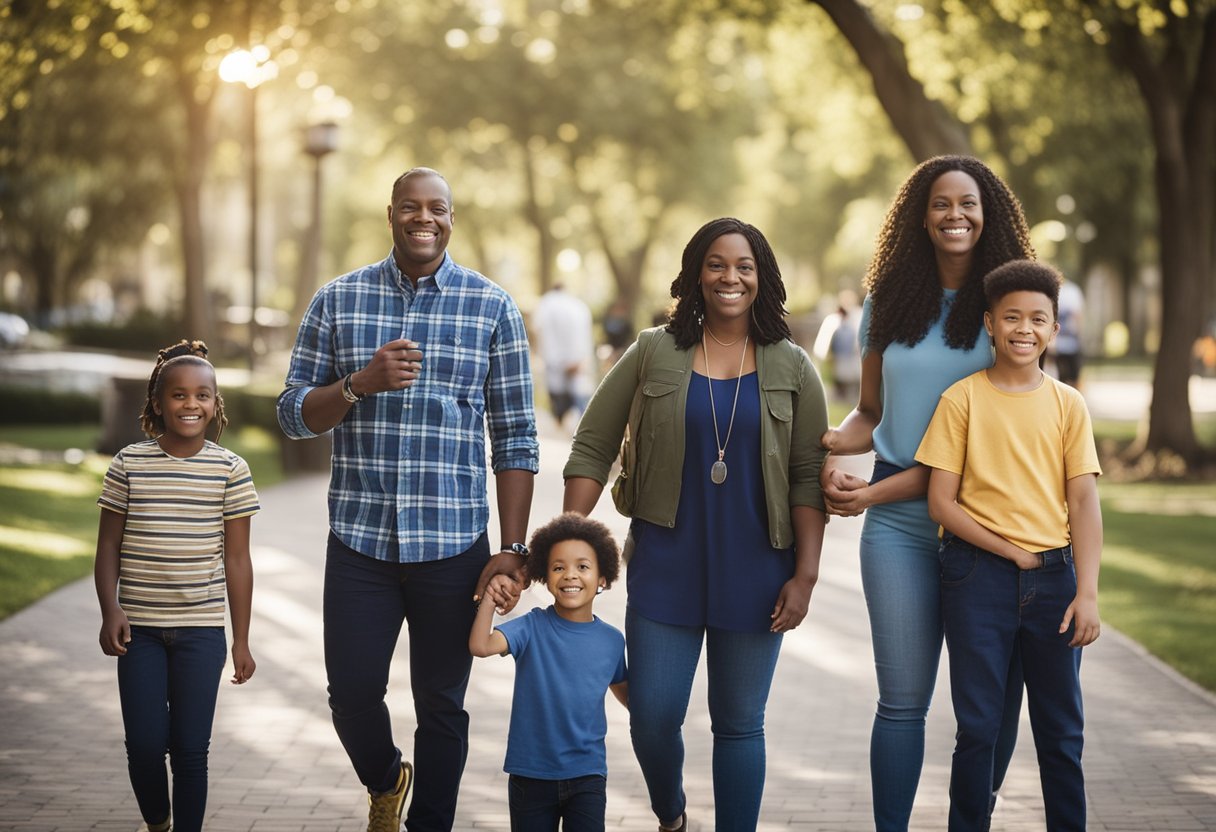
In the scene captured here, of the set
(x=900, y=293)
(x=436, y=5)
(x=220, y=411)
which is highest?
(x=436, y=5)

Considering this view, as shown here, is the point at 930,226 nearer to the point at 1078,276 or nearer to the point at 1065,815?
the point at 1065,815

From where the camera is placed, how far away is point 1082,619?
14.5 feet

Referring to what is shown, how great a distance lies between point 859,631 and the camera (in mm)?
9211

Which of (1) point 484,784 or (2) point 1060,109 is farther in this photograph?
(2) point 1060,109

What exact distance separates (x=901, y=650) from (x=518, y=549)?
111 cm

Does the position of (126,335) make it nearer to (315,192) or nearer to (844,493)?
(315,192)

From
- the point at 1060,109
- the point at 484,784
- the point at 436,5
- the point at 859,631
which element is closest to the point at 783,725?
the point at 484,784

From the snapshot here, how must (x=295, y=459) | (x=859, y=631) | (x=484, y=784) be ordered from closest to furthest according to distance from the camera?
(x=484, y=784), (x=859, y=631), (x=295, y=459)

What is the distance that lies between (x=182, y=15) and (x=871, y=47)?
7.63 metres

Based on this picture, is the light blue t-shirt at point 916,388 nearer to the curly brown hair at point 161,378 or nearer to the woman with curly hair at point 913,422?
the woman with curly hair at point 913,422

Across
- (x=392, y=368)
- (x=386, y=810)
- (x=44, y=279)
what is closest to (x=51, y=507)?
(x=386, y=810)

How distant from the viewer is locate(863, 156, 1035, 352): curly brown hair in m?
4.78

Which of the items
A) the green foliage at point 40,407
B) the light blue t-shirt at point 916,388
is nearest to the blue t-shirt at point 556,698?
the light blue t-shirt at point 916,388

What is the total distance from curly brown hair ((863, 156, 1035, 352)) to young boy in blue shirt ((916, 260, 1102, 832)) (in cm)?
19
